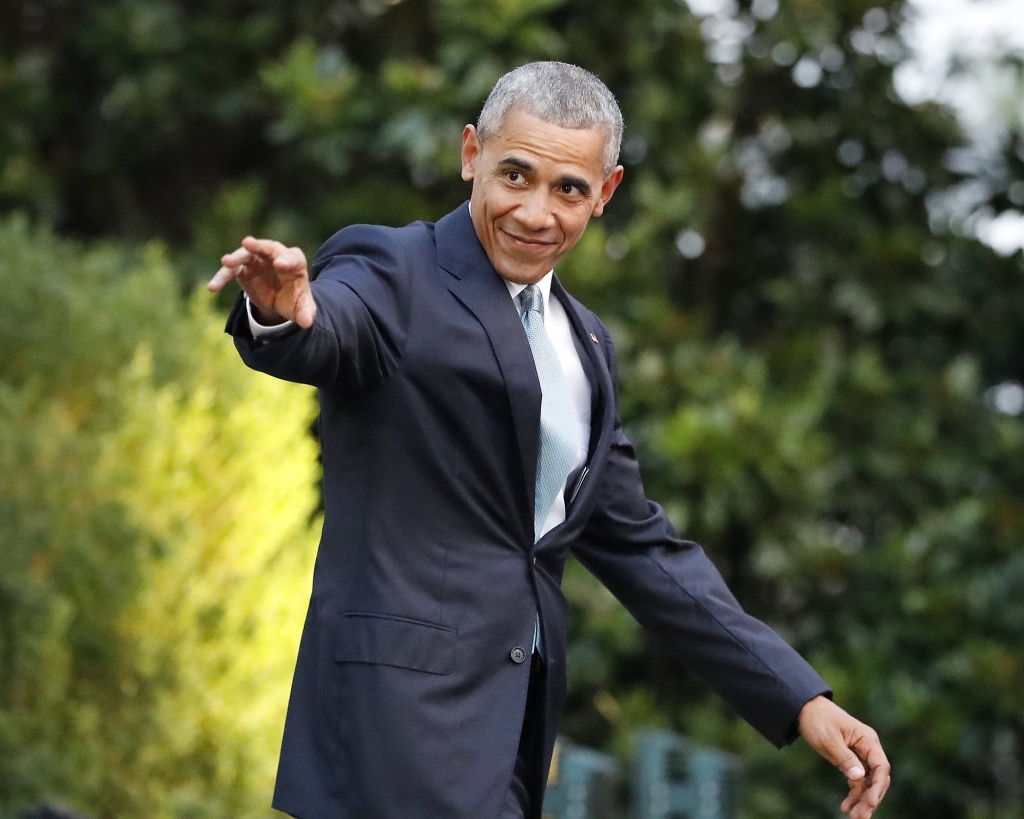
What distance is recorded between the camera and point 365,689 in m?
2.12

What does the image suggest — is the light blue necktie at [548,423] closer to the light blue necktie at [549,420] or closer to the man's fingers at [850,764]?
the light blue necktie at [549,420]

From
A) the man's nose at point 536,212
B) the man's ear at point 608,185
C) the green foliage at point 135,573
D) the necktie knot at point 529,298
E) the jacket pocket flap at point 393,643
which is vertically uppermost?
the man's ear at point 608,185

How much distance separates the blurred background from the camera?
4520 millimetres

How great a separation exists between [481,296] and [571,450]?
293mm

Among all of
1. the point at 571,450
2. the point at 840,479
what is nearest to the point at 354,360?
the point at 571,450

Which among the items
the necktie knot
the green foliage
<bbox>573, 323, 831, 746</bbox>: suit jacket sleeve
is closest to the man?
the necktie knot

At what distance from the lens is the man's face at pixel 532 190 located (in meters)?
2.21

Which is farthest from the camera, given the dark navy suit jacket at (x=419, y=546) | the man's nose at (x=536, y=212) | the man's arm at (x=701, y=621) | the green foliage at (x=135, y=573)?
the green foliage at (x=135, y=573)

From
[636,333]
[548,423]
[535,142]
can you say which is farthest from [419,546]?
[636,333]

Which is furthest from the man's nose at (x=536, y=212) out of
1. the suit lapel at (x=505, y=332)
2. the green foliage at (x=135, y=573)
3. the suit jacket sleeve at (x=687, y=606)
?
the green foliage at (x=135, y=573)

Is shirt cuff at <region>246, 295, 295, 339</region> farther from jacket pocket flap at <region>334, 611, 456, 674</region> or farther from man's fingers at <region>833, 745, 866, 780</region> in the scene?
man's fingers at <region>833, 745, 866, 780</region>

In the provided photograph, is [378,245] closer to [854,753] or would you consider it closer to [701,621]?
[701,621]

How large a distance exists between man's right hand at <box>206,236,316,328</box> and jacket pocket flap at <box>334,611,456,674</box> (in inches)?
19.5

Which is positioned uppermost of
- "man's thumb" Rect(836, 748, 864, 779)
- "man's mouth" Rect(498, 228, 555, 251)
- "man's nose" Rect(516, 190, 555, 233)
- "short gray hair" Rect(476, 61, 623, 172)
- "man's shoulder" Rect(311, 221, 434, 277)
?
"short gray hair" Rect(476, 61, 623, 172)
